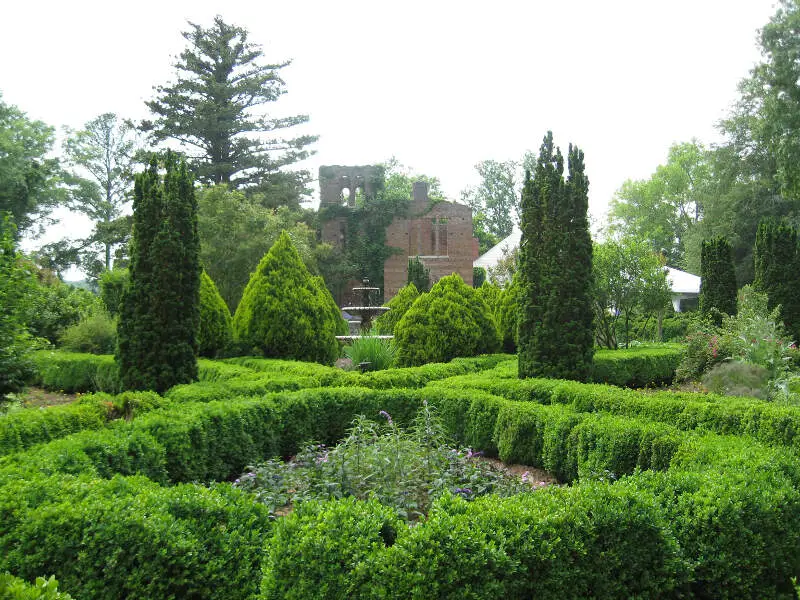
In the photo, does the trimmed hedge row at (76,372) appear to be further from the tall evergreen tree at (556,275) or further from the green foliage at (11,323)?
the tall evergreen tree at (556,275)

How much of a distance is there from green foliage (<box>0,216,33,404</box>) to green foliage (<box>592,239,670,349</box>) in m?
12.1

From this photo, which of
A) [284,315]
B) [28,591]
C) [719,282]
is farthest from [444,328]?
[719,282]

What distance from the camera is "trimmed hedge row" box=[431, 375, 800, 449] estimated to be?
489 cm

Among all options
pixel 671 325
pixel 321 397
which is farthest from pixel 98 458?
pixel 671 325

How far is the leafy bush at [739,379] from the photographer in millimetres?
8117

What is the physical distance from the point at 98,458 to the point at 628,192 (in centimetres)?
5069

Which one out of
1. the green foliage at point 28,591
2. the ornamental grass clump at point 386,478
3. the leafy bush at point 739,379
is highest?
the green foliage at point 28,591

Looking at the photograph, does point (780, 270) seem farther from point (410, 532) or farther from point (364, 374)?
point (410, 532)

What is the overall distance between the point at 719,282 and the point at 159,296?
15.2m

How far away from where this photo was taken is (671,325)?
2555cm

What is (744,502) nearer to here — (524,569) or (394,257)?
(524,569)

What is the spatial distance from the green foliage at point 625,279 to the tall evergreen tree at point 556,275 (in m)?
6.55

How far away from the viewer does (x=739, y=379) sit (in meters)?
8.49

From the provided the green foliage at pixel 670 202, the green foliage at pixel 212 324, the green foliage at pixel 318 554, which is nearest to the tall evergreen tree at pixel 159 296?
the green foliage at pixel 212 324
